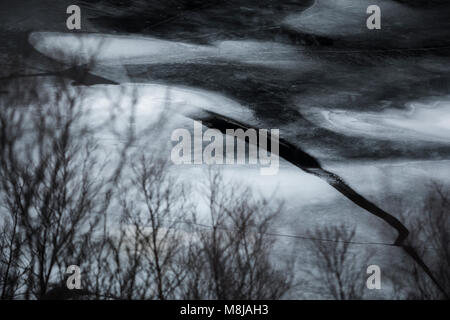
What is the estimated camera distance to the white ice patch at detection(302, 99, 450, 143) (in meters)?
8.10

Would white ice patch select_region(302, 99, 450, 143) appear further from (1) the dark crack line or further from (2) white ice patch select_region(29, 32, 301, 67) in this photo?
(2) white ice patch select_region(29, 32, 301, 67)

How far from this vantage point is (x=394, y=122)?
→ 8312 millimetres

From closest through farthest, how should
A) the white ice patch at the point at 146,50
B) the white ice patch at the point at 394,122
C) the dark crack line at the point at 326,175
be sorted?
the dark crack line at the point at 326,175, the white ice patch at the point at 394,122, the white ice patch at the point at 146,50

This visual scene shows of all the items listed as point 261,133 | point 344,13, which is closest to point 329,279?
point 261,133

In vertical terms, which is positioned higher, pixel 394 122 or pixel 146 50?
pixel 146 50

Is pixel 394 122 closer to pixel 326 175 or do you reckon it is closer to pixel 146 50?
pixel 326 175

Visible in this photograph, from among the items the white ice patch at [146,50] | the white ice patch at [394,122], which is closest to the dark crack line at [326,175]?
the white ice patch at [394,122]

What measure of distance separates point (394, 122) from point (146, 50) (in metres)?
3.59

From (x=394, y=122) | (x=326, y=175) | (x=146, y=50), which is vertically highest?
(x=146, y=50)

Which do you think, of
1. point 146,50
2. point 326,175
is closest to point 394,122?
point 326,175

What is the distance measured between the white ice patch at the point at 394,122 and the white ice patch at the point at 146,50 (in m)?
1.46

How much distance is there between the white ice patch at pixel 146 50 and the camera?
9.45m

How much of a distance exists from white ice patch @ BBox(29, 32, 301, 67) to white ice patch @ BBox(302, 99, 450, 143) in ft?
4.78

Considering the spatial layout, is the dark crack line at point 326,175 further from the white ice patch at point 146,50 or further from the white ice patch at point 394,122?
the white ice patch at point 146,50
